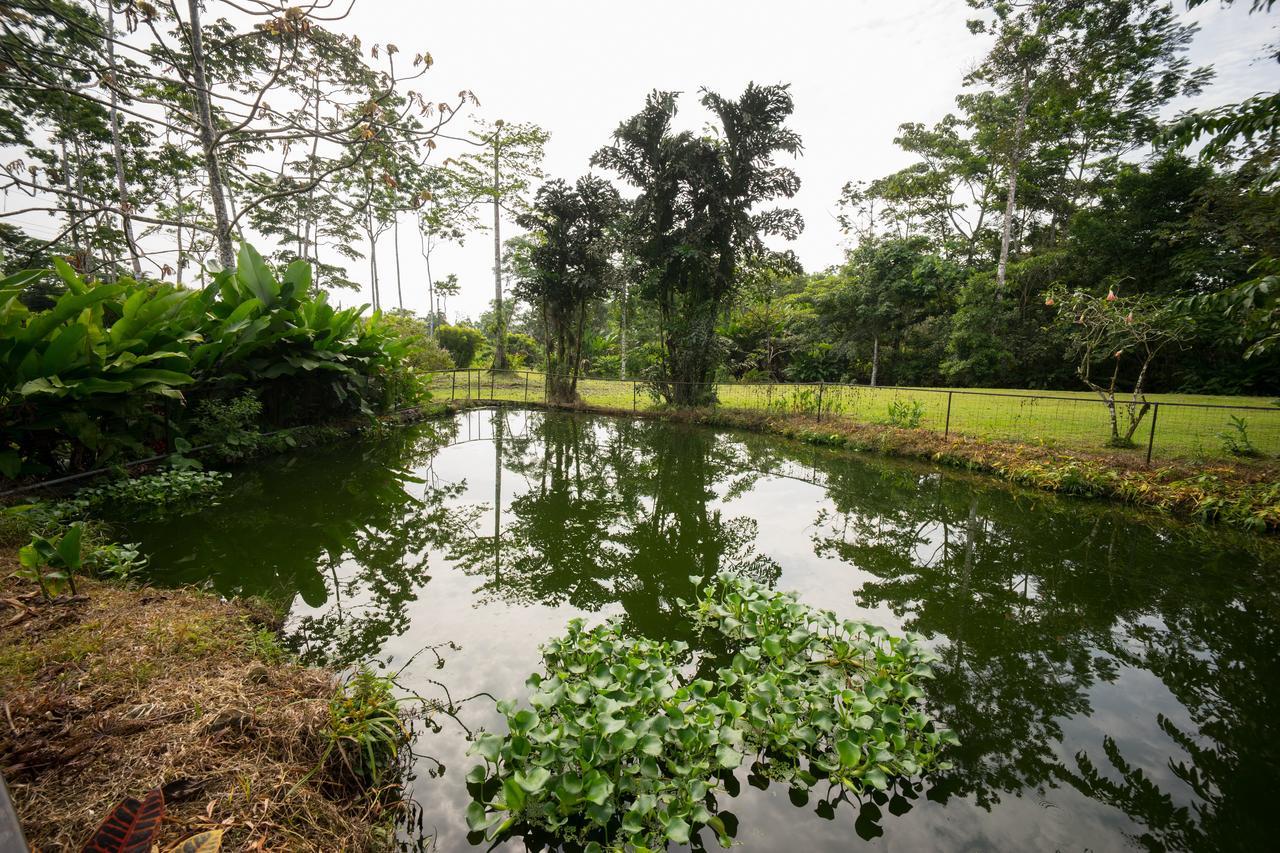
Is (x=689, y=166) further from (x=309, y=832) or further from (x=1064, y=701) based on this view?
(x=309, y=832)

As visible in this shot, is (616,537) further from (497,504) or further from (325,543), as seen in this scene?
(325,543)

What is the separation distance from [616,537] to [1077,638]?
321 centimetres

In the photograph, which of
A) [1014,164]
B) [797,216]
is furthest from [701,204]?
[1014,164]

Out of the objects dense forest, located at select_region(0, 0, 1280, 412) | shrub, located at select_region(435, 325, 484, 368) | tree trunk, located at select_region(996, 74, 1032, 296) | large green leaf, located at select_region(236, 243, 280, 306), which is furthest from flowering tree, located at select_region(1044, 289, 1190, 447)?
shrub, located at select_region(435, 325, 484, 368)

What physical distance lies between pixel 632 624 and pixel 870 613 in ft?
5.12

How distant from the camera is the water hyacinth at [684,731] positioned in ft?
5.75

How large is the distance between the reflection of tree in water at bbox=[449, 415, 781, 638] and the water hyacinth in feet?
2.13

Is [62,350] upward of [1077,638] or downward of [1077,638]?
upward

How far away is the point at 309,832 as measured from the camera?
151 centimetres

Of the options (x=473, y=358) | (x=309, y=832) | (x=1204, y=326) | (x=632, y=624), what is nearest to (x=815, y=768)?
(x=632, y=624)

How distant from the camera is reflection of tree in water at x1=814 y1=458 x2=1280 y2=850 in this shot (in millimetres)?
2049

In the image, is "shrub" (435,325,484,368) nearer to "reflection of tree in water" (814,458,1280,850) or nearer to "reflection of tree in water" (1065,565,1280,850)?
"reflection of tree in water" (814,458,1280,850)

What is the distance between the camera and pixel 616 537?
4.52m

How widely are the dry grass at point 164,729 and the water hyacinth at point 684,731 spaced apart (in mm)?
531
